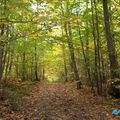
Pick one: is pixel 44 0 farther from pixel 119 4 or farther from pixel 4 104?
pixel 119 4

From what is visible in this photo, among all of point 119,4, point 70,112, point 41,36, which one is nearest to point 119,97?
point 70,112

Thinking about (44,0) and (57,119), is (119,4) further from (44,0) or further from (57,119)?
(57,119)

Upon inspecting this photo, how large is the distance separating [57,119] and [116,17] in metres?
9.16

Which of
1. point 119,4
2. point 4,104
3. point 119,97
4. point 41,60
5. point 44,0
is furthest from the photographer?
point 41,60

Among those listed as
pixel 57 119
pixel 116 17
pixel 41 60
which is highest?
pixel 116 17

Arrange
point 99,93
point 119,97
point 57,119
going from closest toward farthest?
point 57,119
point 119,97
point 99,93

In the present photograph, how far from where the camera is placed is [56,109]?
9.12 meters

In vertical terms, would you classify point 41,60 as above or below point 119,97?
above

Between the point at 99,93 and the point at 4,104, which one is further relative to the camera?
the point at 99,93

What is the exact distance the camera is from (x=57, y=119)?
7480 mm

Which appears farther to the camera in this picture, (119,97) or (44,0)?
(119,97)

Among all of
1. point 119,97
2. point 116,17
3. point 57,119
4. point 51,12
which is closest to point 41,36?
point 51,12

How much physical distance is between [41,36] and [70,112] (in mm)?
3671

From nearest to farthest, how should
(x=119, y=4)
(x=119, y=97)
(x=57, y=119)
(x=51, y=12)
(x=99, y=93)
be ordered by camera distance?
1. (x=57, y=119)
2. (x=51, y=12)
3. (x=119, y=97)
4. (x=99, y=93)
5. (x=119, y=4)
